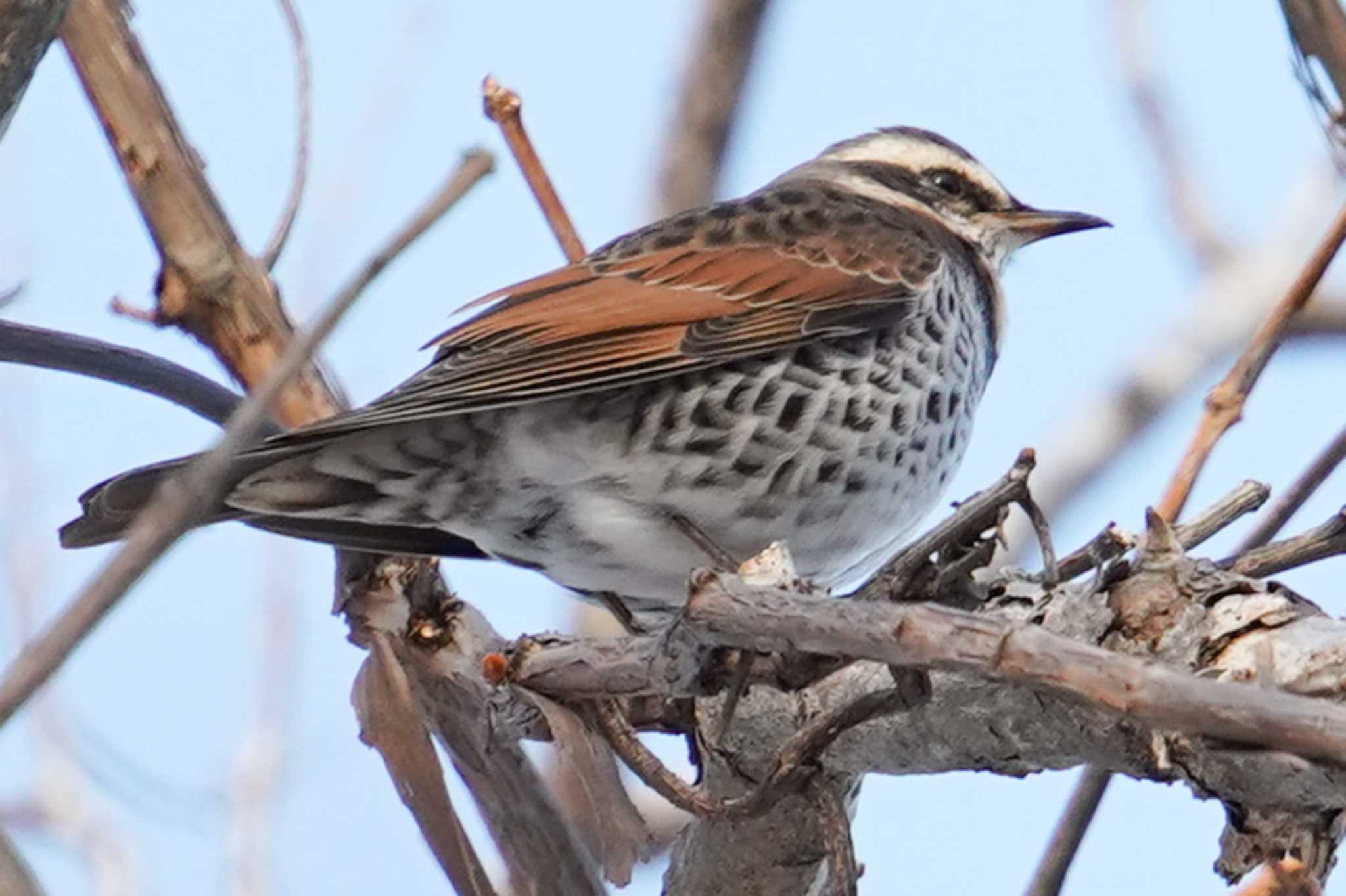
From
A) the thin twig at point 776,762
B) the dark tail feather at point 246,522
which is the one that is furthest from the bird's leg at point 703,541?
the thin twig at point 776,762

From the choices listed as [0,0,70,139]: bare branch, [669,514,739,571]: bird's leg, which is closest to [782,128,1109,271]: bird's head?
[669,514,739,571]: bird's leg

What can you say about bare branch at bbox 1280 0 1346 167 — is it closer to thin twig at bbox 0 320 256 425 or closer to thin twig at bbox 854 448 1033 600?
thin twig at bbox 854 448 1033 600

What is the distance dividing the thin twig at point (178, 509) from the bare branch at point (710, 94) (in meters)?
4.68

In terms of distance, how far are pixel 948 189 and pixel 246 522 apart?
2.61 metres

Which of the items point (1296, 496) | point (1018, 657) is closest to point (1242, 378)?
point (1296, 496)

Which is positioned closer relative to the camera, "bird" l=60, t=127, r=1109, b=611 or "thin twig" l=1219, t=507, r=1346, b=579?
"thin twig" l=1219, t=507, r=1346, b=579

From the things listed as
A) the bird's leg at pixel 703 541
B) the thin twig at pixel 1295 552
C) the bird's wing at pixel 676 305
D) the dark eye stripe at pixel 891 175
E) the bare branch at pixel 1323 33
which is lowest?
the thin twig at pixel 1295 552

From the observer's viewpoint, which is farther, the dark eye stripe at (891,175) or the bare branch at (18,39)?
the dark eye stripe at (891,175)

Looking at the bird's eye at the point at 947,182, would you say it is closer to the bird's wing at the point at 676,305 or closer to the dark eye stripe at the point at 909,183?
the dark eye stripe at the point at 909,183

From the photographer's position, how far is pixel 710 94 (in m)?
6.42

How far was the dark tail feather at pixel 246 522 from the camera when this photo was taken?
3854 mm

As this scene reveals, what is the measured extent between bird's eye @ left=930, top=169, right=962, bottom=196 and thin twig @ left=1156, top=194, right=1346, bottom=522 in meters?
2.73

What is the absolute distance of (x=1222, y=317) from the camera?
8.10 metres

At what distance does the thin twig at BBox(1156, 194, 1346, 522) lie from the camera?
3.24 meters
